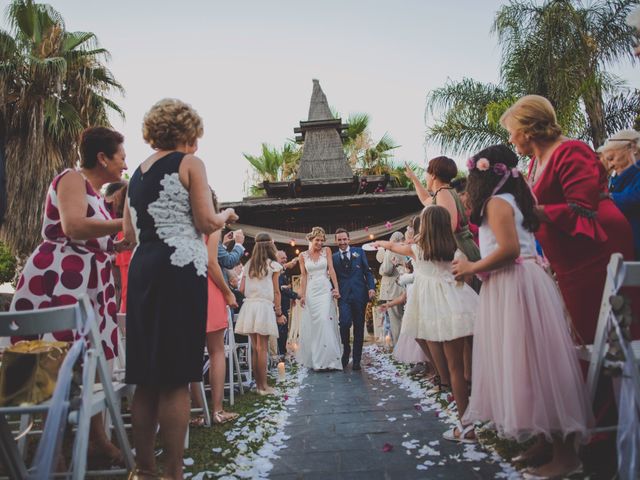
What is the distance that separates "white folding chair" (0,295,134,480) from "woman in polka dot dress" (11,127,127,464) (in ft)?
2.18

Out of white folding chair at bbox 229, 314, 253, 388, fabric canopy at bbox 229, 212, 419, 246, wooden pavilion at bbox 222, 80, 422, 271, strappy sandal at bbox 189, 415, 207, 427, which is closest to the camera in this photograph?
strappy sandal at bbox 189, 415, 207, 427

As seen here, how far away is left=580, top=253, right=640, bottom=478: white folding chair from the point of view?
6.14 ft

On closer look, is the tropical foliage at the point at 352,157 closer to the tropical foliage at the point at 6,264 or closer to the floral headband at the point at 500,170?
the tropical foliage at the point at 6,264

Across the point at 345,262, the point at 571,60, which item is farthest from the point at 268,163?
the point at 345,262

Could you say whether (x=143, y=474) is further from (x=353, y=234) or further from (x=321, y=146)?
(x=321, y=146)

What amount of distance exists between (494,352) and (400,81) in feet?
71.5

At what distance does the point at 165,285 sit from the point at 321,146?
1752 cm

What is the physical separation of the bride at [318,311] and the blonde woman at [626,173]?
4703mm

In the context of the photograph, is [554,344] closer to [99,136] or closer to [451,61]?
[99,136]

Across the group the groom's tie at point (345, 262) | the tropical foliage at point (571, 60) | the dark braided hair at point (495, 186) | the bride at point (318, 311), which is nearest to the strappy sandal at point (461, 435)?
the dark braided hair at point (495, 186)

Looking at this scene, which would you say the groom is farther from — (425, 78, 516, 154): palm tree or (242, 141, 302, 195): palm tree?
(242, 141, 302, 195): palm tree

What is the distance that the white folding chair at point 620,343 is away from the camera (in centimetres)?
187

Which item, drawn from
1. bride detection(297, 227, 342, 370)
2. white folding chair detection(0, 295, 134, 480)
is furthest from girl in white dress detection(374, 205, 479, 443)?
bride detection(297, 227, 342, 370)

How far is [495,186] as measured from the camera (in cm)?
264
